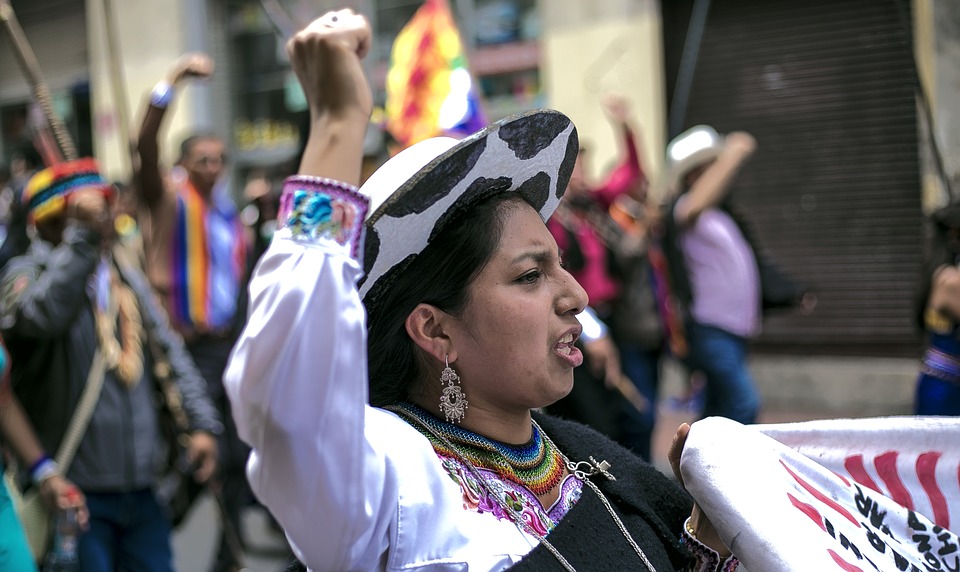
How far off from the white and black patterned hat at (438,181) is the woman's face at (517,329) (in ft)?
0.31

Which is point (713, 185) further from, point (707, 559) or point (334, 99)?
point (334, 99)

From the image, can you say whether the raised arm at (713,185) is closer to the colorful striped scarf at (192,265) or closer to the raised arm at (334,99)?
the colorful striped scarf at (192,265)

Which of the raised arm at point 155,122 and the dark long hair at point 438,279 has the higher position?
the dark long hair at point 438,279

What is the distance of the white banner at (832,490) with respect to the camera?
1737 millimetres

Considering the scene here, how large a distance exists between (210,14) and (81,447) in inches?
368

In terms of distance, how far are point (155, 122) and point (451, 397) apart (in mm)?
3610

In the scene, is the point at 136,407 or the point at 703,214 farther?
the point at 703,214

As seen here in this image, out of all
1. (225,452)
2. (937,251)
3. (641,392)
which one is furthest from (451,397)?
(641,392)

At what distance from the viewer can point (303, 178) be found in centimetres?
137

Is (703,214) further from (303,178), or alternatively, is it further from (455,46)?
(303,178)

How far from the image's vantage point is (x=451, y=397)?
179cm

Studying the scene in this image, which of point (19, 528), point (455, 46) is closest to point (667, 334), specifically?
point (455, 46)

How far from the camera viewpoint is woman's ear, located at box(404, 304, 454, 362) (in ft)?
5.86

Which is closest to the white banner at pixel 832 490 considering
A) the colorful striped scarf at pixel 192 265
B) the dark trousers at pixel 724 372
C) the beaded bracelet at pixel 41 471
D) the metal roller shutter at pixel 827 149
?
the beaded bracelet at pixel 41 471
